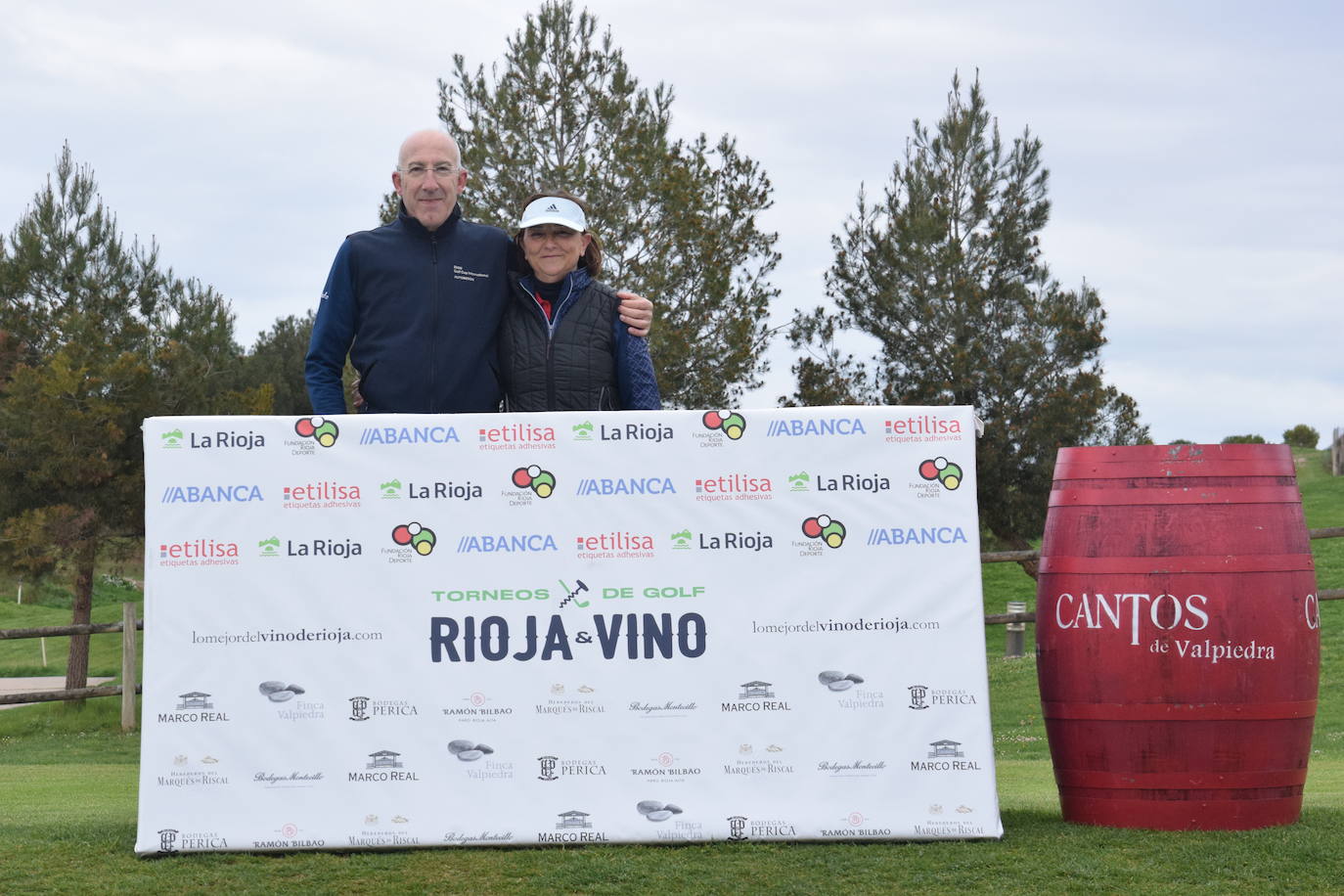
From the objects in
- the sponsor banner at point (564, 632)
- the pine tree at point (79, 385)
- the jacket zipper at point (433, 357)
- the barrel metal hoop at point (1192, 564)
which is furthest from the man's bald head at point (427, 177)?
the pine tree at point (79, 385)

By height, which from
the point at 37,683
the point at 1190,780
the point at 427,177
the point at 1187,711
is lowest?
the point at 37,683

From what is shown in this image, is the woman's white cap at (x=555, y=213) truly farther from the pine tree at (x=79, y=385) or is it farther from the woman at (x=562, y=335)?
the pine tree at (x=79, y=385)

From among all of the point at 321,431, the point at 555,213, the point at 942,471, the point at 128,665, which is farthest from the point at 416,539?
the point at 128,665

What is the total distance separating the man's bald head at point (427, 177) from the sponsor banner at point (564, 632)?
2.71ft

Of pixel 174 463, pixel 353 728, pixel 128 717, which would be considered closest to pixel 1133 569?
pixel 353 728

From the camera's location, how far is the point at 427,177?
4.84m

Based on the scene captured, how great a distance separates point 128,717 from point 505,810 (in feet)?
44.3

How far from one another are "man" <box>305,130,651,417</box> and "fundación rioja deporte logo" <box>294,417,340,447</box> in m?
0.41

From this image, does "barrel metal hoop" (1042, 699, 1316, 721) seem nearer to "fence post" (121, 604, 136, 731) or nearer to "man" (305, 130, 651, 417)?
"man" (305, 130, 651, 417)

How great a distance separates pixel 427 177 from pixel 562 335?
0.71m

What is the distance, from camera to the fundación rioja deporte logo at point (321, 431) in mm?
4367

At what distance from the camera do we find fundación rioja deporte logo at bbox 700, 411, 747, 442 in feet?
14.3

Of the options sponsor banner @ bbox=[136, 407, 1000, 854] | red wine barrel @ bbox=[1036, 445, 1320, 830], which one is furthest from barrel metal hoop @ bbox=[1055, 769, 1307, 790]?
A: sponsor banner @ bbox=[136, 407, 1000, 854]

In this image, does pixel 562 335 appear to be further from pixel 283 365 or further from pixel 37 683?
pixel 283 365
